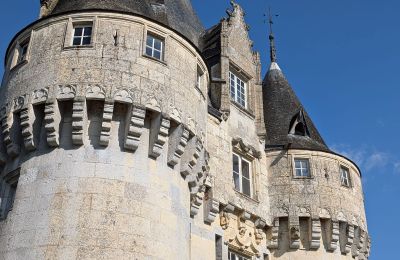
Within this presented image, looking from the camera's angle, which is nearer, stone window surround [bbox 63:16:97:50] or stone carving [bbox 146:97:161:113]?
stone carving [bbox 146:97:161:113]

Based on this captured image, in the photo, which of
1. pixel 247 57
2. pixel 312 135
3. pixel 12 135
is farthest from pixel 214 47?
pixel 12 135

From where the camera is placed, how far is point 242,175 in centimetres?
1847

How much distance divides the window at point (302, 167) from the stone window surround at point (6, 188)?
10.6 m

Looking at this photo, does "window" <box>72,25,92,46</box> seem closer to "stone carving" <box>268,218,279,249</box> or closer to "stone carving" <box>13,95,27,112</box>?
"stone carving" <box>13,95,27,112</box>

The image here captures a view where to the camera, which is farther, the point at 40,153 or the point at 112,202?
the point at 40,153

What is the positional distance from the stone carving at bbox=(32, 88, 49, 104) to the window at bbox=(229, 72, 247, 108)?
814 cm

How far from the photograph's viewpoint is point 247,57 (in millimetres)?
21172

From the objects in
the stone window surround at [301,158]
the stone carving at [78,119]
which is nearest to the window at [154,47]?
the stone carving at [78,119]

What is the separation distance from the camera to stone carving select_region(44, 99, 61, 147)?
12477mm

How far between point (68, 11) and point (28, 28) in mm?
1379

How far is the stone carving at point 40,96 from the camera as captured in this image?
42.1 ft

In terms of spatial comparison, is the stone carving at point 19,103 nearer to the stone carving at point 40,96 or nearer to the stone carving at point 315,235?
the stone carving at point 40,96

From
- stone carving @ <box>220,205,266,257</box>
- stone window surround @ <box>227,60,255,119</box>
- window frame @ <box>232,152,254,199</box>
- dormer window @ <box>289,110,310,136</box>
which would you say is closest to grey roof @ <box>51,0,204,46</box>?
stone window surround @ <box>227,60,255,119</box>

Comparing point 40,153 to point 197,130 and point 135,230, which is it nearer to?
point 135,230
